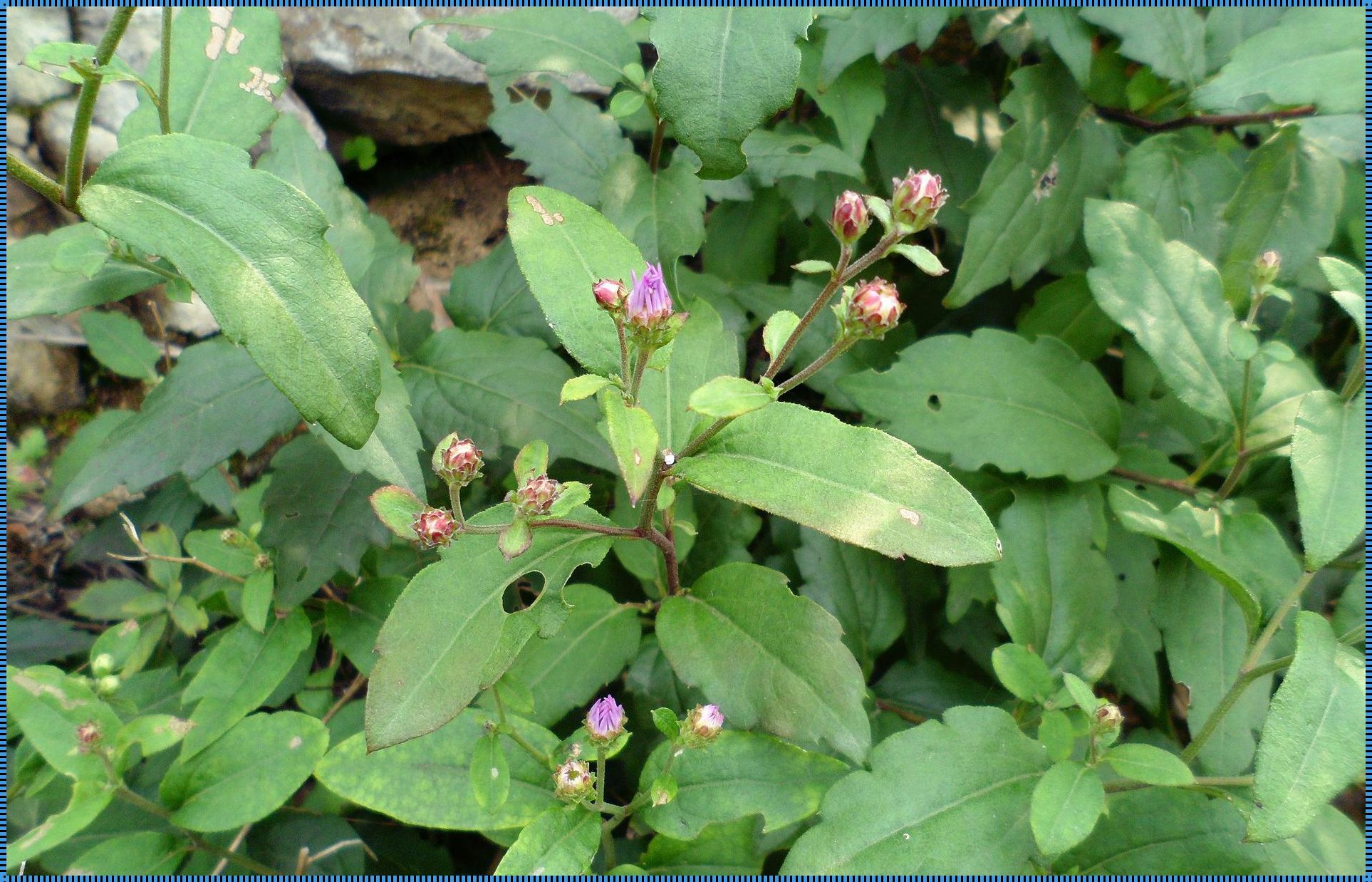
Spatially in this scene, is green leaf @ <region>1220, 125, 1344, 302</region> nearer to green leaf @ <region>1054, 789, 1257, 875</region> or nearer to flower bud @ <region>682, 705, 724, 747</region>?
green leaf @ <region>1054, 789, 1257, 875</region>

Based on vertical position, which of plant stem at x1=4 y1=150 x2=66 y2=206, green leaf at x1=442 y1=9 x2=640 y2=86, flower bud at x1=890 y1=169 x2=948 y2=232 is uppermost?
green leaf at x1=442 y1=9 x2=640 y2=86

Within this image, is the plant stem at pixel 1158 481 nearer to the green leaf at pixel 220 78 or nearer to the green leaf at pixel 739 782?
the green leaf at pixel 739 782

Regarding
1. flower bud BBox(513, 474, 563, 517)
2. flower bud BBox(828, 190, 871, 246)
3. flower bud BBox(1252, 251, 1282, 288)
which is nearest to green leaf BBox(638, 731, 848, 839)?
flower bud BBox(513, 474, 563, 517)

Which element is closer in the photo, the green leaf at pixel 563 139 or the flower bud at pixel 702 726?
the flower bud at pixel 702 726

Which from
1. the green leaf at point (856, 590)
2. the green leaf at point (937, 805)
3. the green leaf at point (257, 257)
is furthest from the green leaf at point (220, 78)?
the green leaf at point (937, 805)

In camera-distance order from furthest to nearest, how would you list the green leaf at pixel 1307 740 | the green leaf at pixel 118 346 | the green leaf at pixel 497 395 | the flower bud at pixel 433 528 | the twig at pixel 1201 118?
the green leaf at pixel 118 346 < the twig at pixel 1201 118 < the green leaf at pixel 497 395 < the green leaf at pixel 1307 740 < the flower bud at pixel 433 528

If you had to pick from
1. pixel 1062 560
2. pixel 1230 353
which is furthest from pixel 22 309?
pixel 1230 353

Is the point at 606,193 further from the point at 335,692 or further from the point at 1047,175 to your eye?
the point at 335,692
